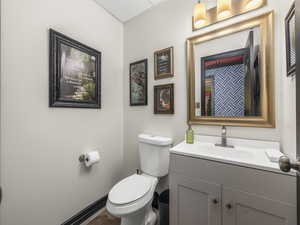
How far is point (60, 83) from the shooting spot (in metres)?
1.25

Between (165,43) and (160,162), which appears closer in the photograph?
(160,162)

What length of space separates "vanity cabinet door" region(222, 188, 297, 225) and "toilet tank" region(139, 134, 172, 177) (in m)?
0.63

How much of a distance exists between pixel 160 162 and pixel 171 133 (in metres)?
0.32

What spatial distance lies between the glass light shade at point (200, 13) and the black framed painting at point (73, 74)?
1.07 m

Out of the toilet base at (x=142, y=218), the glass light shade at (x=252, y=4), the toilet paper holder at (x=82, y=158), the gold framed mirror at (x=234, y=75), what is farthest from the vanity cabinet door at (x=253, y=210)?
the glass light shade at (x=252, y=4)

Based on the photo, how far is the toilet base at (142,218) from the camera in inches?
46.3

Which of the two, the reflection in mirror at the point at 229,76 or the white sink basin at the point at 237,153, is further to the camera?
the reflection in mirror at the point at 229,76

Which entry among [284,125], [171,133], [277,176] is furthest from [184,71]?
[277,176]

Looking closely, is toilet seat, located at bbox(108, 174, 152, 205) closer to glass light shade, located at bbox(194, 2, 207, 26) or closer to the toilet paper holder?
the toilet paper holder

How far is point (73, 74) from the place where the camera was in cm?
135

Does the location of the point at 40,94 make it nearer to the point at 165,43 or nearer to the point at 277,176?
the point at 165,43

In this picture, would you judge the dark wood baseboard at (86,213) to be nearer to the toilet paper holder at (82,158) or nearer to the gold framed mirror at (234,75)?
the toilet paper holder at (82,158)

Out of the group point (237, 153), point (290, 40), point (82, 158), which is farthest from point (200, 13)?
point (82, 158)

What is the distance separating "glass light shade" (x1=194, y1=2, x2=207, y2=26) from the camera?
1.27 m
